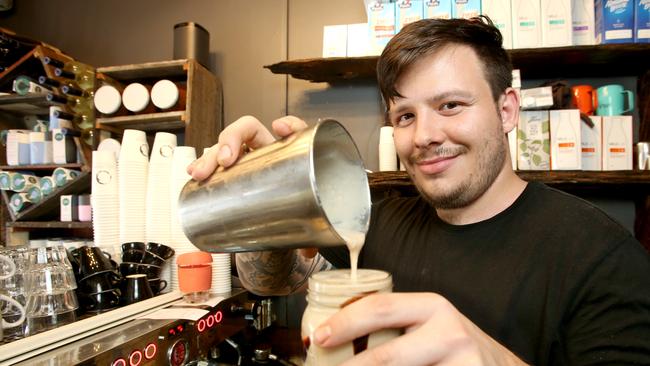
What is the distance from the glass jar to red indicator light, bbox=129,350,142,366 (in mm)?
820

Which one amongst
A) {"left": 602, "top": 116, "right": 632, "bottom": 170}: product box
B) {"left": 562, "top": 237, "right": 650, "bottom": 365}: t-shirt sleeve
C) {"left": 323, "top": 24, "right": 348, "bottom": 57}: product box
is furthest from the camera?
{"left": 323, "top": 24, "right": 348, "bottom": 57}: product box

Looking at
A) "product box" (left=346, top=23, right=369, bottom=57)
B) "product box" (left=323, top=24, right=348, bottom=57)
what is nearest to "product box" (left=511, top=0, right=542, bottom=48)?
"product box" (left=346, top=23, right=369, bottom=57)

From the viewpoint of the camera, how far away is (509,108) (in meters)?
1.11

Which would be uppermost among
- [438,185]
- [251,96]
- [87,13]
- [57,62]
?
[87,13]

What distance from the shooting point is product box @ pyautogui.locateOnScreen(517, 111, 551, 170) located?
5.73 feet

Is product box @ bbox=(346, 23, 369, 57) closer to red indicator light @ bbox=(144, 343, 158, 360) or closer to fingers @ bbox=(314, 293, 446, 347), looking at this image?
red indicator light @ bbox=(144, 343, 158, 360)

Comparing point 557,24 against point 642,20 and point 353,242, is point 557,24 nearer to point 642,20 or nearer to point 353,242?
point 642,20

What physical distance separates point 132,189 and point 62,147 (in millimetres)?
769

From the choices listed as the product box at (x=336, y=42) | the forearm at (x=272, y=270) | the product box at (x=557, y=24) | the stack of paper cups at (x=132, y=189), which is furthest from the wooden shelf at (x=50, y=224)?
the product box at (x=557, y=24)

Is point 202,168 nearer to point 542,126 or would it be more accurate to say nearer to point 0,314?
point 0,314

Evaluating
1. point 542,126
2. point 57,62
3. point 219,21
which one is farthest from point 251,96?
point 542,126

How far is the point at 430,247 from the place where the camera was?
3.35 feet

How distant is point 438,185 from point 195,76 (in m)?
1.62

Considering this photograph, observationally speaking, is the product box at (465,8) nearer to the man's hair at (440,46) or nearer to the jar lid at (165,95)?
the man's hair at (440,46)
